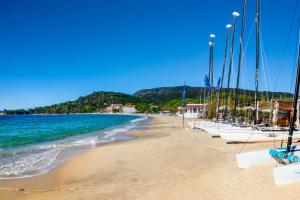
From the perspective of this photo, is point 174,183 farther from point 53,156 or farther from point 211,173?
point 53,156

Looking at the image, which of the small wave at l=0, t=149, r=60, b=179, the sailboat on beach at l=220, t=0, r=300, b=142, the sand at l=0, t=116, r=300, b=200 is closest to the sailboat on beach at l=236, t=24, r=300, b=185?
the sand at l=0, t=116, r=300, b=200

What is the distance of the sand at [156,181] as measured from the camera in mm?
9570

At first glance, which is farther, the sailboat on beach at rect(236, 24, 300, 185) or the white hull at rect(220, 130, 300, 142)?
the white hull at rect(220, 130, 300, 142)

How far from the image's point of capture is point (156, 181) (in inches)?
461

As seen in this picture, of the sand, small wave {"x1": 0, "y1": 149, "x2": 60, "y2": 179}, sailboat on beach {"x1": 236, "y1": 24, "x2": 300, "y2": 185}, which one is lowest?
small wave {"x1": 0, "y1": 149, "x2": 60, "y2": 179}

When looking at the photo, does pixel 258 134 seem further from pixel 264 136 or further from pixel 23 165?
pixel 23 165

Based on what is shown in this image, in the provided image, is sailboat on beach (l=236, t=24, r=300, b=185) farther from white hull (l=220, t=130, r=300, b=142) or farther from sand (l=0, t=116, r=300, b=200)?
white hull (l=220, t=130, r=300, b=142)

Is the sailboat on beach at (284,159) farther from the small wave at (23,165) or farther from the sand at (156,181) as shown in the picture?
the small wave at (23,165)

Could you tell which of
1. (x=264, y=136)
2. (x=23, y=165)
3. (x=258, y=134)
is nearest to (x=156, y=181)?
(x=23, y=165)

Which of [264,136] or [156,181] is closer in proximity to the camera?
[156,181]

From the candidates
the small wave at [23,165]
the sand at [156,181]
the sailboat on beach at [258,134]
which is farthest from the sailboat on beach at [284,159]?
the small wave at [23,165]

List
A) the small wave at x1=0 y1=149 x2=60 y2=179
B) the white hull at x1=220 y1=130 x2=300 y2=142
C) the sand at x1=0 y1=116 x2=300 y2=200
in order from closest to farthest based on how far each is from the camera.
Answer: the sand at x1=0 y1=116 x2=300 y2=200
the small wave at x1=0 y1=149 x2=60 y2=179
the white hull at x1=220 y1=130 x2=300 y2=142

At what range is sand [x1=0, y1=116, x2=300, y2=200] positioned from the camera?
9570 mm

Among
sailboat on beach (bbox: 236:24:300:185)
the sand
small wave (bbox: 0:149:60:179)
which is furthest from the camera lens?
small wave (bbox: 0:149:60:179)
